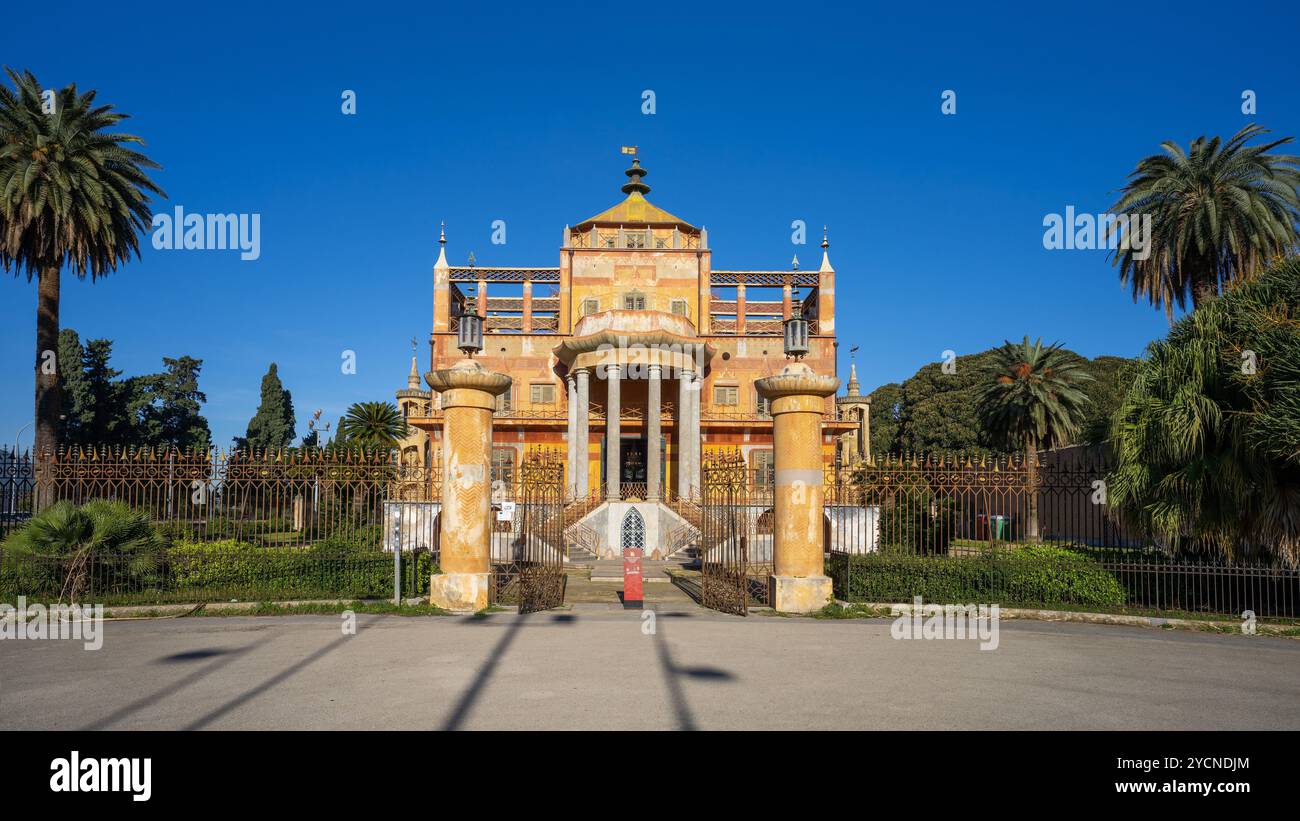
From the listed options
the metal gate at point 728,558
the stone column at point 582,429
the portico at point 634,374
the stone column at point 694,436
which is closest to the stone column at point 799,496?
the metal gate at point 728,558

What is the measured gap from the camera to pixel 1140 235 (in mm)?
25688

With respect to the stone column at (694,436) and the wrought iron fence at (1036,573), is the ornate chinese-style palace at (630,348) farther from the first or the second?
the wrought iron fence at (1036,573)

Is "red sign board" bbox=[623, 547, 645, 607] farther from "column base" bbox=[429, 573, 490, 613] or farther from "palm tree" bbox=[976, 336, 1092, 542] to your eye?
"palm tree" bbox=[976, 336, 1092, 542]

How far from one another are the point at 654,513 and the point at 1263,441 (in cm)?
2114

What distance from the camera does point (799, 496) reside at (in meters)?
13.8

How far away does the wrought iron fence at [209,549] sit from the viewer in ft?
44.1

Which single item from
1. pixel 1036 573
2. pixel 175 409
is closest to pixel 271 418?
pixel 175 409

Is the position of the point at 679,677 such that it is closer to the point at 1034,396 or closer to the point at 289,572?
the point at 289,572

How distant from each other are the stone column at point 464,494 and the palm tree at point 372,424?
24.5 meters

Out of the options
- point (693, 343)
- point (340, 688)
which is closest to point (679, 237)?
point (693, 343)

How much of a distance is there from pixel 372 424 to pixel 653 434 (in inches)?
538

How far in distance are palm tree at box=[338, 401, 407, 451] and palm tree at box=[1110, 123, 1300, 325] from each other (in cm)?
3108

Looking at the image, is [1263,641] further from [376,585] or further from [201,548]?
[201,548]
